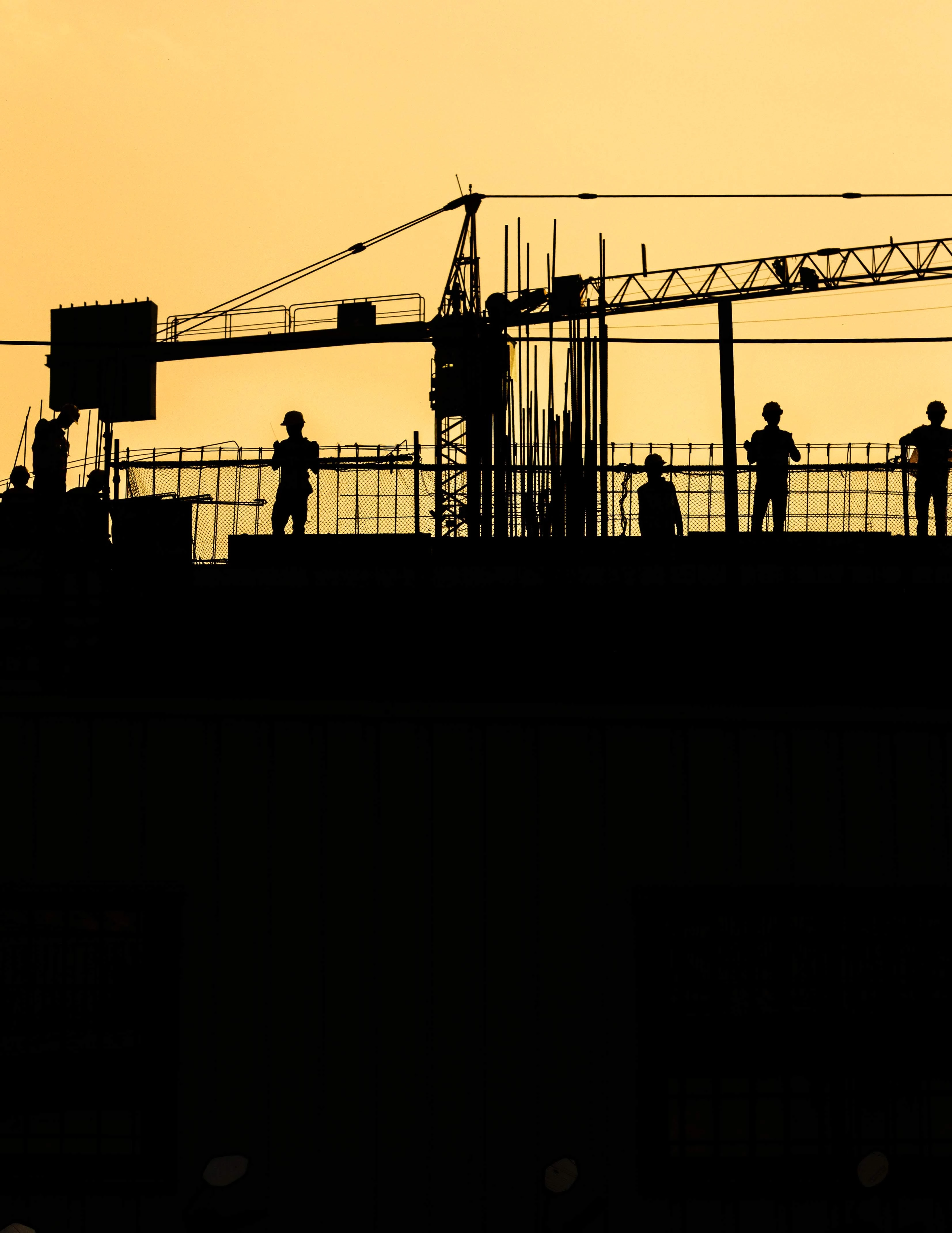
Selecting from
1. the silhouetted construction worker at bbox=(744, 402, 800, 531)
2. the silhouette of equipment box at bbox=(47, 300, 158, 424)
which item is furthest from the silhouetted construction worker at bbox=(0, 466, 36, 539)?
the silhouette of equipment box at bbox=(47, 300, 158, 424)

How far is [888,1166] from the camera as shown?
313 inches

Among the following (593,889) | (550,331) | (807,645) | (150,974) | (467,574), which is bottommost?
(150,974)

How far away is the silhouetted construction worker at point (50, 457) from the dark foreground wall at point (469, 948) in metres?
5.82

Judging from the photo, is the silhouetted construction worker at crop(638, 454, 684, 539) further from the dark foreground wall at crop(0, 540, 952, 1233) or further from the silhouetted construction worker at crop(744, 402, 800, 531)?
the dark foreground wall at crop(0, 540, 952, 1233)

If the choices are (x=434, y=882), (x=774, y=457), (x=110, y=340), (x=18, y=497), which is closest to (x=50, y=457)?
(x=18, y=497)

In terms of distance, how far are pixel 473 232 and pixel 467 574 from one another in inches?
2017

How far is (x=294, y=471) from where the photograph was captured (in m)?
15.0

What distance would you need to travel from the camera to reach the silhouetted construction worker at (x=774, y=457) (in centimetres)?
1516

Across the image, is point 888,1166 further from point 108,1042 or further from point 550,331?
A: point 550,331

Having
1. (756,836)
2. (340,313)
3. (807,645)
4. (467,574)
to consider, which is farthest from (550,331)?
(340,313)

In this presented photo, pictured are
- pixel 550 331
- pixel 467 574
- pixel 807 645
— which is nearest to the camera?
pixel 807 645

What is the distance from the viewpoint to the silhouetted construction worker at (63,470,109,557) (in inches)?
488

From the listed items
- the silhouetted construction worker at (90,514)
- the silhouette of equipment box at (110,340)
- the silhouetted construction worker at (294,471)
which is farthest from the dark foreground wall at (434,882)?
the silhouette of equipment box at (110,340)

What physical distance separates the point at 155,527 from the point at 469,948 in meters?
7.87
